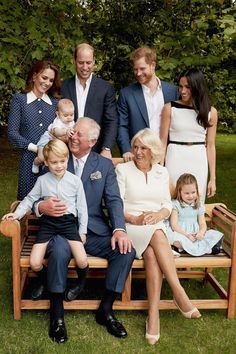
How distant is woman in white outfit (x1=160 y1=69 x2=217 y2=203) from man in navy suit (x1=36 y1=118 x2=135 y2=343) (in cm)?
73

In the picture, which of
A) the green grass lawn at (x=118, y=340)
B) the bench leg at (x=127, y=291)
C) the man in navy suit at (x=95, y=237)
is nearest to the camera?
the green grass lawn at (x=118, y=340)

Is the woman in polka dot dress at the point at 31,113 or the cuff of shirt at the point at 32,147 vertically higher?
the woman in polka dot dress at the point at 31,113

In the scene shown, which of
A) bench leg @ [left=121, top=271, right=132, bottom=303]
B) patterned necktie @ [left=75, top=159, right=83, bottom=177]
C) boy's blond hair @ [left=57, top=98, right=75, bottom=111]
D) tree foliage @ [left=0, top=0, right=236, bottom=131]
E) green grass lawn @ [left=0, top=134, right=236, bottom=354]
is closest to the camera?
green grass lawn @ [left=0, top=134, right=236, bottom=354]

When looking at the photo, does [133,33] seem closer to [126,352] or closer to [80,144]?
[80,144]

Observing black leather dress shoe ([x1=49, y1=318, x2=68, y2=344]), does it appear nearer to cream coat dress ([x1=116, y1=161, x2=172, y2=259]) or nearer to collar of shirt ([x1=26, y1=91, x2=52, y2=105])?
cream coat dress ([x1=116, y1=161, x2=172, y2=259])

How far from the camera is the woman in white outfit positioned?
446 centimetres

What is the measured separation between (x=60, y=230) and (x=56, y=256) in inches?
8.4

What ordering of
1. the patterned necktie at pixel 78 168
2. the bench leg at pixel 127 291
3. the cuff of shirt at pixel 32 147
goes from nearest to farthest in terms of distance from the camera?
the bench leg at pixel 127 291 < the patterned necktie at pixel 78 168 < the cuff of shirt at pixel 32 147

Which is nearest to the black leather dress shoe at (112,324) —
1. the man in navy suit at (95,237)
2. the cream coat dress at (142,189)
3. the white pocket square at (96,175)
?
the man in navy suit at (95,237)

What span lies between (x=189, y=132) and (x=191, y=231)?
84 cm

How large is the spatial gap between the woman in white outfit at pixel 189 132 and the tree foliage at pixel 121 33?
1.16 m

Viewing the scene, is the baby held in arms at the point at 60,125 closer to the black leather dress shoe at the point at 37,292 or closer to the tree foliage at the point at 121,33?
the black leather dress shoe at the point at 37,292

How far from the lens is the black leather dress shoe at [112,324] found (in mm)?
3816

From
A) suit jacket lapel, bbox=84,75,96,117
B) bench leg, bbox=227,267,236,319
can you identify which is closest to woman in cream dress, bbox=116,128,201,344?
bench leg, bbox=227,267,236,319
